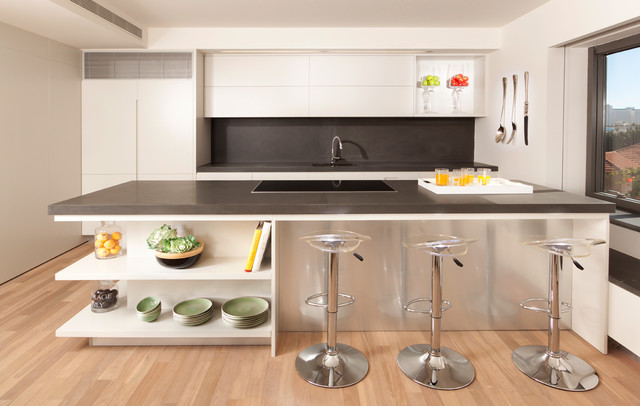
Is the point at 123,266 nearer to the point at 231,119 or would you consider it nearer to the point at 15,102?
the point at 15,102

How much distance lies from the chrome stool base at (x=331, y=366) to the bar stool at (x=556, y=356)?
33.0 inches

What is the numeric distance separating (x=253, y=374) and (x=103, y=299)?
1052 mm

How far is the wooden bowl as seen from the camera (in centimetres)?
254

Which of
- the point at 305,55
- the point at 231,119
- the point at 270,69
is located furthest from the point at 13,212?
the point at 305,55

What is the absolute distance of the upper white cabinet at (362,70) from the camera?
5.16 meters

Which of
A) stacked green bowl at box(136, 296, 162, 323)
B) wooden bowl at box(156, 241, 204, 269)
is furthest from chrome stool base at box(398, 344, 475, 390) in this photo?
stacked green bowl at box(136, 296, 162, 323)

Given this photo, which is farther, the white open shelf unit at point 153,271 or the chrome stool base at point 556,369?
the white open shelf unit at point 153,271

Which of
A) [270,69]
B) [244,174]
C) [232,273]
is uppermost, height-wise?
[270,69]

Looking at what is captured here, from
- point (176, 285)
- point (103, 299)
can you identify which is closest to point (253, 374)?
point (176, 285)

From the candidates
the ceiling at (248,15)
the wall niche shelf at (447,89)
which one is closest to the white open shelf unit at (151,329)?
the ceiling at (248,15)

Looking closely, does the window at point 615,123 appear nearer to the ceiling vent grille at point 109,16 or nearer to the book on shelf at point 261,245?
the book on shelf at point 261,245

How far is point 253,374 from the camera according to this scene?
2418 mm

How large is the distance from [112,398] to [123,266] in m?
0.74

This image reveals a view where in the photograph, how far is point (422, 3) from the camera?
161 inches
